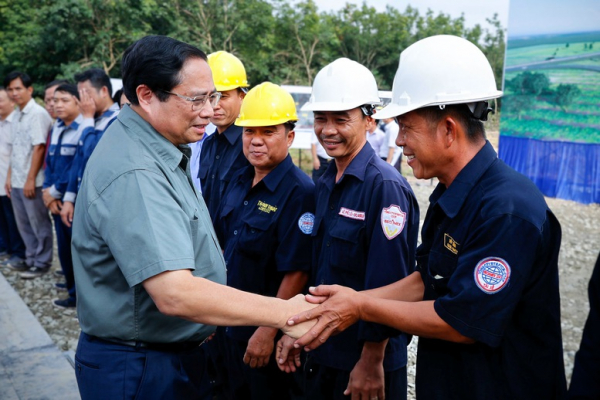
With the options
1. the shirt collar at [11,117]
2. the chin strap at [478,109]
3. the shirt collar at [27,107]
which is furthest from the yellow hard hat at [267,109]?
the shirt collar at [11,117]

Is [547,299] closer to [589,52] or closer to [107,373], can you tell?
[107,373]

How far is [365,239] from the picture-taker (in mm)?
2568

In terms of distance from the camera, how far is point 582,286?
7090 mm

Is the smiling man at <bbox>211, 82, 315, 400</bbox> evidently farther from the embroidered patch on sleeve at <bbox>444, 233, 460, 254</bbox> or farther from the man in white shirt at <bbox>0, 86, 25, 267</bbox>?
the man in white shirt at <bbox>0, 86, 25, 267</bbox>

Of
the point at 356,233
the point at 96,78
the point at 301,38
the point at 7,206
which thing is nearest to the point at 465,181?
the point at 356,233

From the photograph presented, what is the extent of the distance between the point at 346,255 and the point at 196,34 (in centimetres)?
2401

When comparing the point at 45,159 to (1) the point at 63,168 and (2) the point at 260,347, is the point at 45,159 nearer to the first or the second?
(1) the point at 63,168

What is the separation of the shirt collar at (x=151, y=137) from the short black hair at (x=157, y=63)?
0.36ft

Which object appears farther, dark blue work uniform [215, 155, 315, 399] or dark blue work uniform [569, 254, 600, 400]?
dark blue work uniform [215, 155, 315, 399]

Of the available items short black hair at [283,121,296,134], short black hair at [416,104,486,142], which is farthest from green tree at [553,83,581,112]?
short black hair at [416,104,486,142]

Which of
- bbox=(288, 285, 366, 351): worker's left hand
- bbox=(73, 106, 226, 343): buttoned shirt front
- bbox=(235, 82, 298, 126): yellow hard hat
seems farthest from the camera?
A: bbox=(235, 82, 298, 126): yellow hard hat

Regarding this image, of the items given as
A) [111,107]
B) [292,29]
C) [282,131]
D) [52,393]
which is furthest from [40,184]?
[292,29]

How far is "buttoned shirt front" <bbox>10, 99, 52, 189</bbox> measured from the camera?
274 inches

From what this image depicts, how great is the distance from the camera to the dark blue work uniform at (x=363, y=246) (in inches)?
96.2
